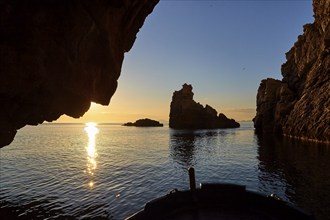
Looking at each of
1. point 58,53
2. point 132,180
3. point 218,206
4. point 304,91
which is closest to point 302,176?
point 132,180

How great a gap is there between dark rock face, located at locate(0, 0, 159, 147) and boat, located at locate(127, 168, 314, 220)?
12.0 metres

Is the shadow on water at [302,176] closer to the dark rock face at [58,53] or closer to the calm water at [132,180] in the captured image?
the calm water at [132,180]

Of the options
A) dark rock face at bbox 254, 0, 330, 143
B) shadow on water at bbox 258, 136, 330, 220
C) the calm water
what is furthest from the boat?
dark rock face at bbox 254, 0, 330, 143

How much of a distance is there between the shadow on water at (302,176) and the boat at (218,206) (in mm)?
7308

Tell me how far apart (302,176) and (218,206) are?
2336 centimetres

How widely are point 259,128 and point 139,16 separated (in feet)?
367

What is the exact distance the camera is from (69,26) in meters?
19.7

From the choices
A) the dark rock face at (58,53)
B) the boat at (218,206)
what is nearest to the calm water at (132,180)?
the boat at (218,206)

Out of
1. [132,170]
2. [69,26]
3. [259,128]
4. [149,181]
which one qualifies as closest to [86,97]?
[69,26]

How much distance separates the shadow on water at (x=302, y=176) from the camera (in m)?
26.9

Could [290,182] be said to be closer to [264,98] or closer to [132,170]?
[132,170]

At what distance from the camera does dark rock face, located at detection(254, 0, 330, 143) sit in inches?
3105

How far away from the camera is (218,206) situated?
19453 millimetres

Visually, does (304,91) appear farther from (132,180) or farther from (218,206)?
(218,206)
